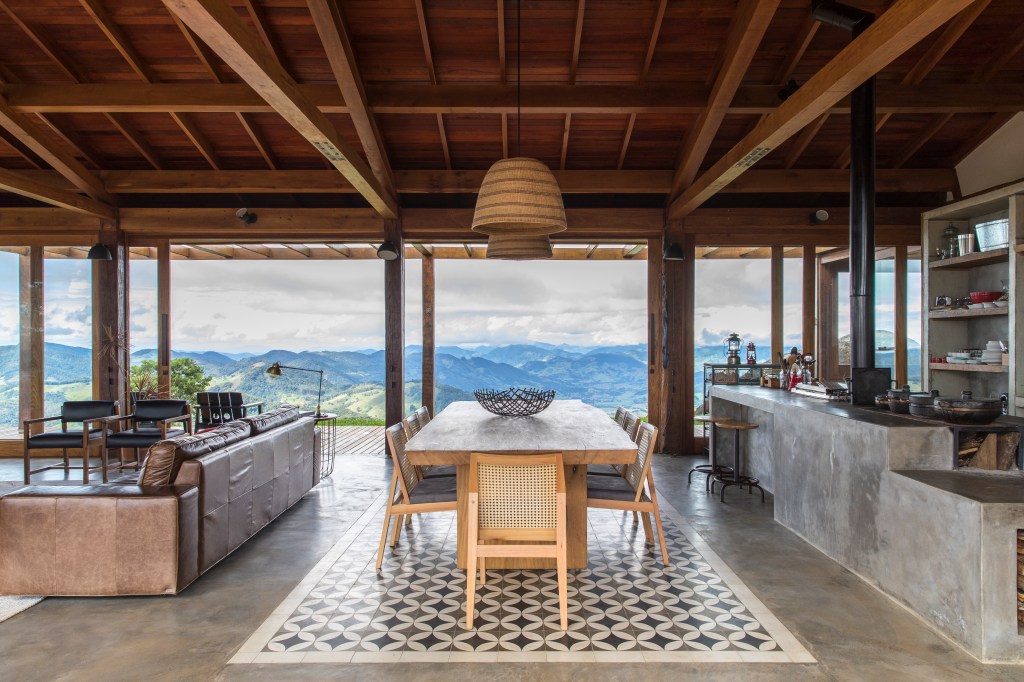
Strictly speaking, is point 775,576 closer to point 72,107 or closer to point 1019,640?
point 1019,640

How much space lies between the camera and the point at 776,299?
740 centimetres

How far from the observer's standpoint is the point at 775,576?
137 inches

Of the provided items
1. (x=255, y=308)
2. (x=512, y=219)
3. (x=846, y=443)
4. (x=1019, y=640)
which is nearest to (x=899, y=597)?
(x=1019, y=640)

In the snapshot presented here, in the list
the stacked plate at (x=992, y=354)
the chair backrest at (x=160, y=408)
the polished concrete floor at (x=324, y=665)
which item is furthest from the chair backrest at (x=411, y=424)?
the stacked plate at (x=992, y=354)

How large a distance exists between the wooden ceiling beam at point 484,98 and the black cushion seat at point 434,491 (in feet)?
11.0

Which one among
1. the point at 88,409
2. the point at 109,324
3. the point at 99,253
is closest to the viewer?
the point at 88,409

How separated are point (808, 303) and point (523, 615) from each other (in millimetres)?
5831

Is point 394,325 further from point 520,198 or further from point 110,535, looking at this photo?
point 110,535

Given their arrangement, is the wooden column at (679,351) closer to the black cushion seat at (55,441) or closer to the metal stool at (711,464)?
the metal stool at (711,464)

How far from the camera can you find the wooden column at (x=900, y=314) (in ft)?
23.5

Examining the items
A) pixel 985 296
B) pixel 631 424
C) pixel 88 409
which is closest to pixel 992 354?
pixel 985 296

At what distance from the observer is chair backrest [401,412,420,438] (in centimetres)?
407

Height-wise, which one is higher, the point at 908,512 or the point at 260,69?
the point at 260,69

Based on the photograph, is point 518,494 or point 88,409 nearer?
point 518,494
